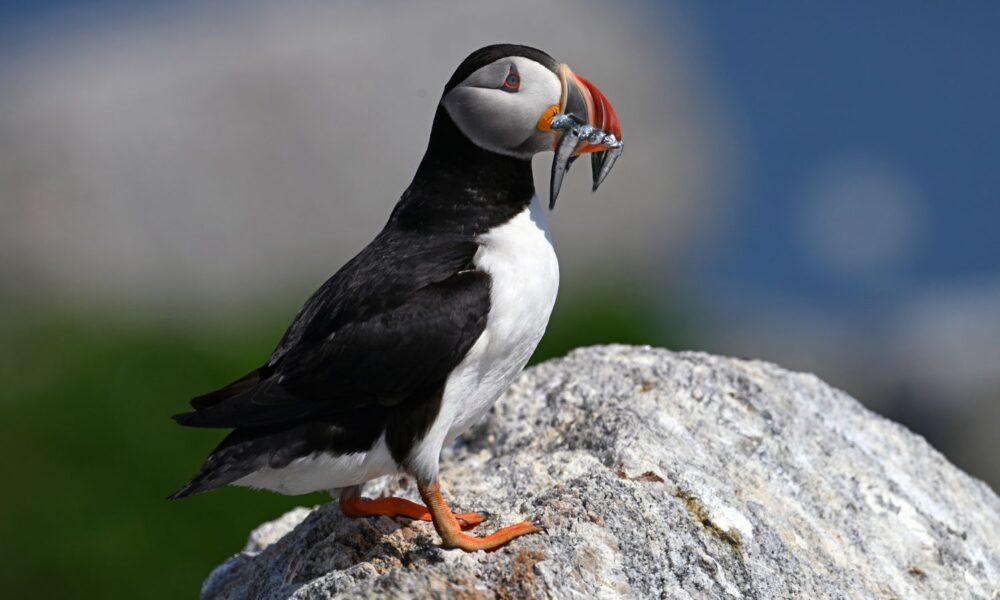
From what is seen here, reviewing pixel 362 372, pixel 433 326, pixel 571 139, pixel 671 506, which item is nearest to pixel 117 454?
pixel 362 372

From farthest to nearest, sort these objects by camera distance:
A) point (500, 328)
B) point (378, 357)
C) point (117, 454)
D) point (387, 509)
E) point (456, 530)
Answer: point (117, 454), point (387, 509), point (500, 328), point (378, 357), point (456, 530)

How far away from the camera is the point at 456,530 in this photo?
468cm

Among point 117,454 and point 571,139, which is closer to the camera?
point 571,139

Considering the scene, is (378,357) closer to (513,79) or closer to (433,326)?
(433,326)

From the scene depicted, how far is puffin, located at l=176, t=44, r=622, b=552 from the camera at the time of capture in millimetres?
4812

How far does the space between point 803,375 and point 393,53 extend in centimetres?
1607

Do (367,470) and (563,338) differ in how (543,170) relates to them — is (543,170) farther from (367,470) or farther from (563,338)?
(367,470)

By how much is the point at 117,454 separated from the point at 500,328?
7522 millimetres

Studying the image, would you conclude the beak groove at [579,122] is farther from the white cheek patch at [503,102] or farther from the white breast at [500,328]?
the white breast at [500,328]

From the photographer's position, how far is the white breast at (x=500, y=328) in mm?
4922

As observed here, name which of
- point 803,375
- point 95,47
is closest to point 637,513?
point 803,375

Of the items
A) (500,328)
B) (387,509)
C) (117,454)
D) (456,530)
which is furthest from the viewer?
(117,454)

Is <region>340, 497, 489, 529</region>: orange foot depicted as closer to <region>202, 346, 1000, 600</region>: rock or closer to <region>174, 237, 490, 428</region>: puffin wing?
<region>202, 346, 1000, 600</region>: rock

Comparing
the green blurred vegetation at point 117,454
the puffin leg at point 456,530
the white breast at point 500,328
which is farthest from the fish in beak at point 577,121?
the green blurred vegetation at point 117,454
